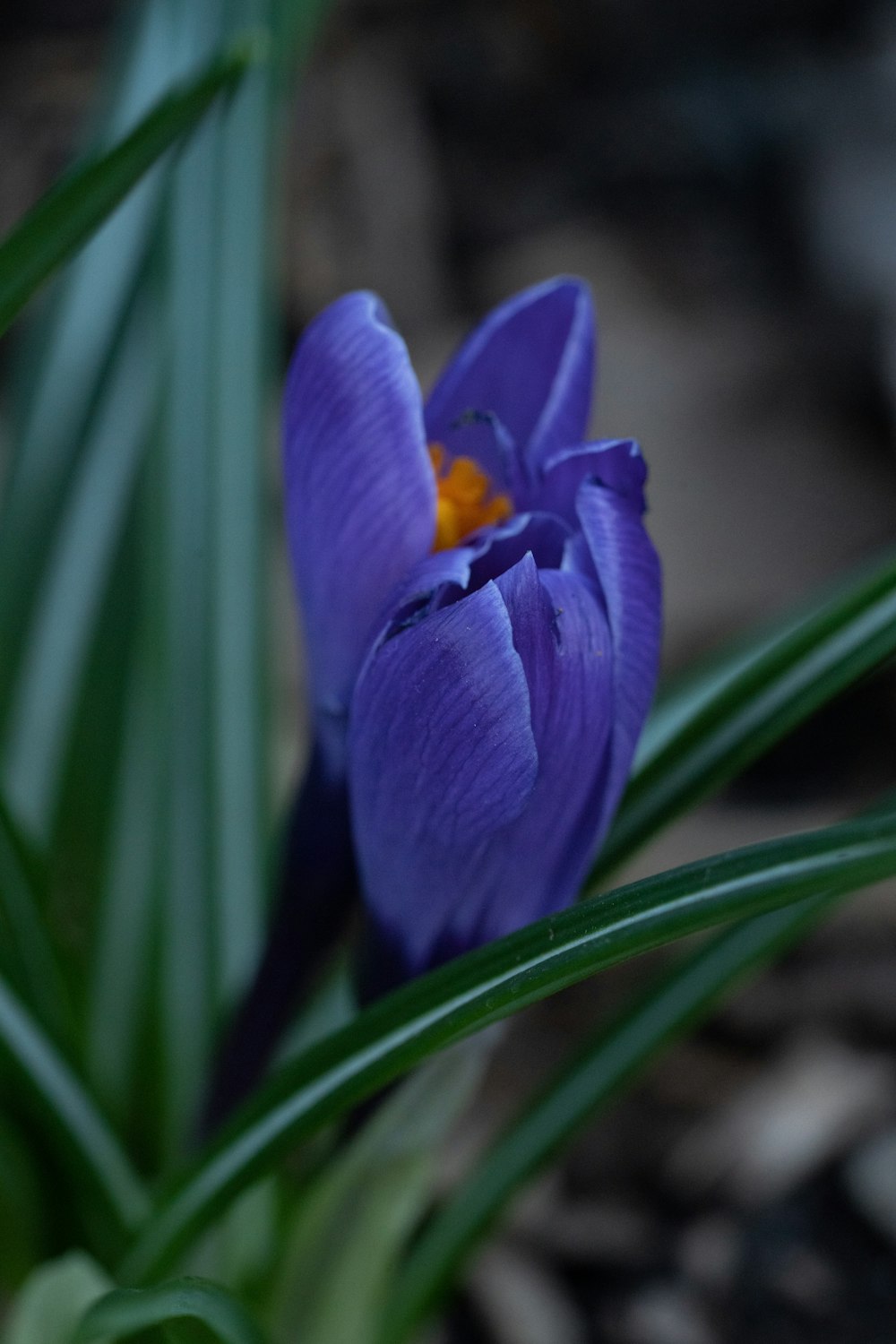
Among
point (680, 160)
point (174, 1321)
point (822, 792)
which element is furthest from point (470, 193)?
point (174, 1321)

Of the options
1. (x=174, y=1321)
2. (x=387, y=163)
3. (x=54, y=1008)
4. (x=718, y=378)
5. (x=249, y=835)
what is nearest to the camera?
(x=174, y=1321)

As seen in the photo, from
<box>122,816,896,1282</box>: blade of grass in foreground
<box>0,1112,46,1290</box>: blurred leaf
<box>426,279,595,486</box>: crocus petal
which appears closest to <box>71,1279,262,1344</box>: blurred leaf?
<box>122,816,896,1282</box>: blade of grass in foreground

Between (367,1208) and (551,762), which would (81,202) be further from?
(367,1208)

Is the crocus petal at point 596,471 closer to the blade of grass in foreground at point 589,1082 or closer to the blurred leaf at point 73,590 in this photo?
the blade of grass in foreground at point 589,1082

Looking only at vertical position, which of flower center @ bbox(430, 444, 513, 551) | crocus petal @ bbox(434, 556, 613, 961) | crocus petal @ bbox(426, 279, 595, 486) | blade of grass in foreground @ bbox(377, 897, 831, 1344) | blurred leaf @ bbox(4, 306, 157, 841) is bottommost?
blade of grass in foreground @ bbox(377, 897, 831, 1344)

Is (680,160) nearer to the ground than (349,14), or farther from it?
nearer to the ground

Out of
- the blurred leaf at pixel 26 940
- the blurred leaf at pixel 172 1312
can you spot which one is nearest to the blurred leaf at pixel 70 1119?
the blurred leaf at pixel 26 940

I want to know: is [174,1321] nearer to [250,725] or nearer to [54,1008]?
[54,1008]

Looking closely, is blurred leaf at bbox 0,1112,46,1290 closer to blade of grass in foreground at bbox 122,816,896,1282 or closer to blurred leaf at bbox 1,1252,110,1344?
blurred leaf at bbox 1,1252,110,1344
